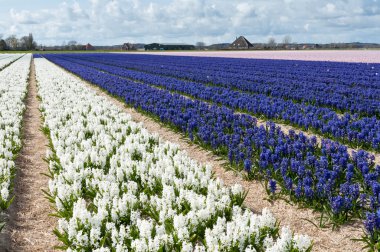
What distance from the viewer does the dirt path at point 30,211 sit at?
6.23 meters

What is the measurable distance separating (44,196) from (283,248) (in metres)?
4.88

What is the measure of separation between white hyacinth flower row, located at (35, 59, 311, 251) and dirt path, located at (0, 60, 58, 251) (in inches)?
12.0

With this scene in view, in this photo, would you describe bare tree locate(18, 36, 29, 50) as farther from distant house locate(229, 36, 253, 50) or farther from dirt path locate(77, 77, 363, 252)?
dirt path locate(77, 77, 363, 252)

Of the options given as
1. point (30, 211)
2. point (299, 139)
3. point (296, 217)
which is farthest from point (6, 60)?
point (296, 217)

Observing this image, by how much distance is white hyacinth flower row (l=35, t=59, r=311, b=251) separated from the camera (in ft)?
17.2

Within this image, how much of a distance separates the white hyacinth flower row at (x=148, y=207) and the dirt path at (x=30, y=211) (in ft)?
1.00

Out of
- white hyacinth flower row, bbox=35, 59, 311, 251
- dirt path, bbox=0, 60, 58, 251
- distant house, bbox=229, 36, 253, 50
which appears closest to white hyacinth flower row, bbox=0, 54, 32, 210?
dirt path, bbox=0, 60, 58, 251

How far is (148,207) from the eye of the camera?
6.59m

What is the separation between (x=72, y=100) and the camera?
17.8 meters

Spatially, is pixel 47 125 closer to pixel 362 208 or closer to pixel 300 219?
pixel 300 219

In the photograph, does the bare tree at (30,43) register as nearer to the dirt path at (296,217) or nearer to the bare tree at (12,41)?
the bare tree at (12,41)

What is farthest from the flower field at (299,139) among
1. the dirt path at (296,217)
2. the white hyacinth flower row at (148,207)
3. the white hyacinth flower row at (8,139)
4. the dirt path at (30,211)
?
the white hyacinth flower row at (8,139)

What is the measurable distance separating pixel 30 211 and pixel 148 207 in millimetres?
2504

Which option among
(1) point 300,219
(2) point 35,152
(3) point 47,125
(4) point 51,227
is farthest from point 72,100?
(1) point 300,219
